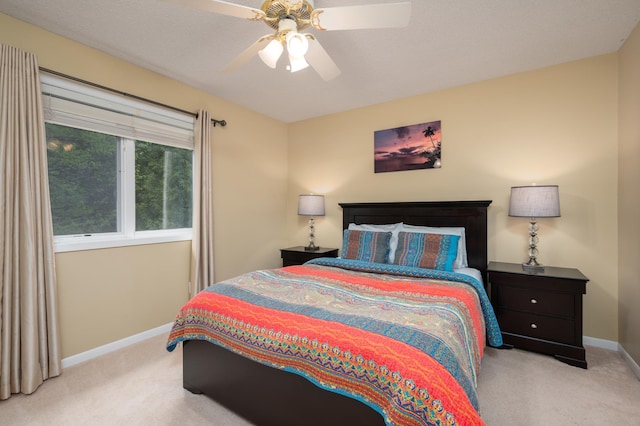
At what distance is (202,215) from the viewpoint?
3172 millimetres

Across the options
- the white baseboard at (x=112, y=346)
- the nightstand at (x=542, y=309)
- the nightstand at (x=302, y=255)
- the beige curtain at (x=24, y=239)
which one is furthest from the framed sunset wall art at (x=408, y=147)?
the beige curtain at (x=24, y=239)

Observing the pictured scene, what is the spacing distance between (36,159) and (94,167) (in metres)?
0.45

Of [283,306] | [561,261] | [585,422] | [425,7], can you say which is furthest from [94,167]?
[561,261]

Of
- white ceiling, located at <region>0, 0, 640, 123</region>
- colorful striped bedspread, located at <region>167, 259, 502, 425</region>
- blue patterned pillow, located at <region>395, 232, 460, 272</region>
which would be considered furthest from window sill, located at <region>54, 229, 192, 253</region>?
blue patterned pillow, located at <region>395, 232, 460, 272</region>

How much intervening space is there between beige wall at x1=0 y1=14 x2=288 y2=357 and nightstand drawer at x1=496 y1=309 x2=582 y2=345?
2.97 meters

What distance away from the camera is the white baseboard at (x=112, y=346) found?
2356 millimetres

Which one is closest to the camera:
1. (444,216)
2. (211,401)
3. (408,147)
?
(211,401)

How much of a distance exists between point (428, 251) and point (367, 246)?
0.63 metres

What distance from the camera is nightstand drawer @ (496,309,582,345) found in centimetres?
234

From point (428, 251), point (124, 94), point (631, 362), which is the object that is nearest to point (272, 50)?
point (124, 94)

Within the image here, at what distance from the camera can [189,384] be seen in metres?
1.99

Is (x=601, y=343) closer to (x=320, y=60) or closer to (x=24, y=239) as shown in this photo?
(x=320, y=60)

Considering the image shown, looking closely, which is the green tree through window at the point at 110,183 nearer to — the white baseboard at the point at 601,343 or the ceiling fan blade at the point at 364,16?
the ceiling fan blade at the point at 364,16

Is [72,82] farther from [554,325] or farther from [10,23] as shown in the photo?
[554,325]
